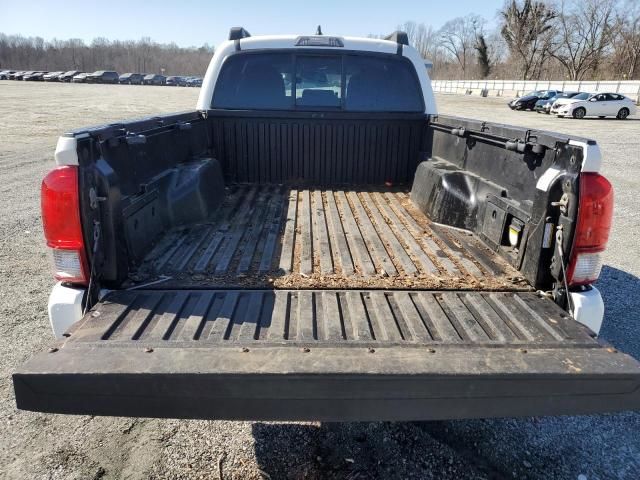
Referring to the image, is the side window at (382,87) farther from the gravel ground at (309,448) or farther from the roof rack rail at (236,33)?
the gravel ground at (309,448)

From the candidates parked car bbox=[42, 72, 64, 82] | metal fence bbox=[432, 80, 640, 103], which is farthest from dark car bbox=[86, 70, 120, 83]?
metal fence bbox=[432, 80, 640, 103]

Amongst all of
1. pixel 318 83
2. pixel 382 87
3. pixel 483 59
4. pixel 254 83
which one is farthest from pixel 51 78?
pixel 382 87

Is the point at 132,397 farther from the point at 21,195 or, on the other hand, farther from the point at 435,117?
the point at 21,195

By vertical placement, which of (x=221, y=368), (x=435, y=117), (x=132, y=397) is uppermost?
(x=435, y=117)

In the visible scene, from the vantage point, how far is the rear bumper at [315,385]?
1.64 m

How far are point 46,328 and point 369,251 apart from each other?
2.82 metres

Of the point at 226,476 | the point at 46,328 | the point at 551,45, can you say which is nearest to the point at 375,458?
the point at 226,476

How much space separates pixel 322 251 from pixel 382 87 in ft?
7.92

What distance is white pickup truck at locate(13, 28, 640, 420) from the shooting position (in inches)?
65.8

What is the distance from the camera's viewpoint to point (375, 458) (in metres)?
2.56

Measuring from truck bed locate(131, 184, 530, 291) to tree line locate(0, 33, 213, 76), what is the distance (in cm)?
11757

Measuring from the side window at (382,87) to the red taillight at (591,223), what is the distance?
2.80 meters

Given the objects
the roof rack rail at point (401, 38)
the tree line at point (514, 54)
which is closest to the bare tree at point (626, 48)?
the tree line at point (514, 54)

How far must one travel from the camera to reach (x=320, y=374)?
1.64 meters
